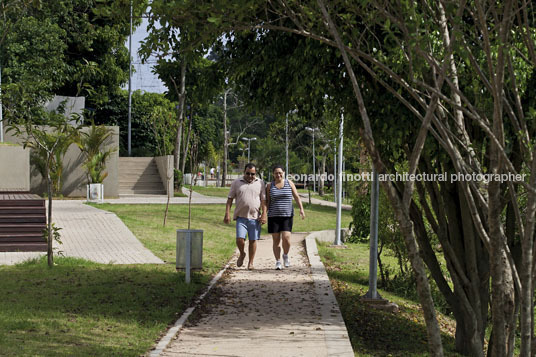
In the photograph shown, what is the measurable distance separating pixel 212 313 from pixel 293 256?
6.11 m

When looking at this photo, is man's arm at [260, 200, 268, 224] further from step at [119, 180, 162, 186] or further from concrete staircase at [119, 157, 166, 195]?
step at [119, 180, 162, 186]

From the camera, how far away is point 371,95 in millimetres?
8055

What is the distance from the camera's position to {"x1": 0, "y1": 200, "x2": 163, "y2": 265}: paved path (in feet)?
42.3

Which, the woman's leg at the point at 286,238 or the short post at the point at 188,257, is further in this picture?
the woman's leg at the point at 286,238

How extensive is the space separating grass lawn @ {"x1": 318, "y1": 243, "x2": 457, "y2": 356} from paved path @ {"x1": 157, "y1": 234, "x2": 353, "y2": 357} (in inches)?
15.9

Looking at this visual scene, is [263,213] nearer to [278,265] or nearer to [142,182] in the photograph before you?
[278,265]

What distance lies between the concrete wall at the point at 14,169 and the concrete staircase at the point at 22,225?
4.64m

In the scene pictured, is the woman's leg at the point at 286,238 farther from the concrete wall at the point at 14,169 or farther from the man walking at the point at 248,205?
the concrete wall at the point at 14,169

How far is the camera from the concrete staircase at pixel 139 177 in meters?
33.6

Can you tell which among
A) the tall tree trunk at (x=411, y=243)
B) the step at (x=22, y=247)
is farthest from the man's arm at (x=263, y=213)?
the tall tree trunk at (x=411, y=243)

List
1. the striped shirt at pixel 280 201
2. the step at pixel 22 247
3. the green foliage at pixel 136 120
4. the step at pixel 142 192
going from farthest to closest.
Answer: the green foliage at pixel 136 120
the step at pixel 142 192
the step at pixel 22 247
the striped shirt at pixel 280 201

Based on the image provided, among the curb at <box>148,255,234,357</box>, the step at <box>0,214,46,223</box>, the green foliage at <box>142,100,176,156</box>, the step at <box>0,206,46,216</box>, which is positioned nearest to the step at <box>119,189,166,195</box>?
the green foliage at <box>142,100,176,156</box>

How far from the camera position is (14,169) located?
19922mm

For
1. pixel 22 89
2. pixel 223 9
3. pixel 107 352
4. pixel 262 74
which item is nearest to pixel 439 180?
pixel 262 74
